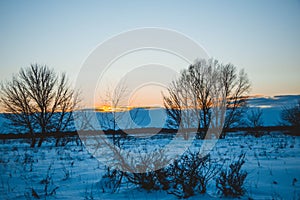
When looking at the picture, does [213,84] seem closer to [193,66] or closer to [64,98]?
[193,66]

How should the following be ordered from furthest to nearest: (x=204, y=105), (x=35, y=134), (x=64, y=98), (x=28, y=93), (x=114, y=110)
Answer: (x=204, y=105), (x=64, y=98), (x=28, y=93), (x=35, y=134), (x=114, y=110)

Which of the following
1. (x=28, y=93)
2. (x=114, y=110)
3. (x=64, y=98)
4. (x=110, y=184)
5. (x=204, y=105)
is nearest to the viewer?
(x=110, y=184)

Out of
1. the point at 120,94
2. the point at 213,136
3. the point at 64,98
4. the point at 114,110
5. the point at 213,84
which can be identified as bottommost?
the point at 213,136

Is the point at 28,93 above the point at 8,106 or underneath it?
above

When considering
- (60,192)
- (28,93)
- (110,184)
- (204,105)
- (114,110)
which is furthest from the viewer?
(204,105)

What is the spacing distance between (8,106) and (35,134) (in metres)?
3.23

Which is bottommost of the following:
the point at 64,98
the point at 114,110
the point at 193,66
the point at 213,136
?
the point at 213,136

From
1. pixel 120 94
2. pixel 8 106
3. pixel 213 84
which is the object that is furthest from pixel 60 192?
pixel 213 84

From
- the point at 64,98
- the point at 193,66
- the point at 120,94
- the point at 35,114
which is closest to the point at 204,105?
the point at 193,66

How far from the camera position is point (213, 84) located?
2334 cm

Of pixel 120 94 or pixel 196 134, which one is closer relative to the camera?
pixel 120 94

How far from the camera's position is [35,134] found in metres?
15.6

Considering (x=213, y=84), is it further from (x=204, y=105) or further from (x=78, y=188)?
(x=78, y=188)

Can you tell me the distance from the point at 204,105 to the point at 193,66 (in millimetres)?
4811
